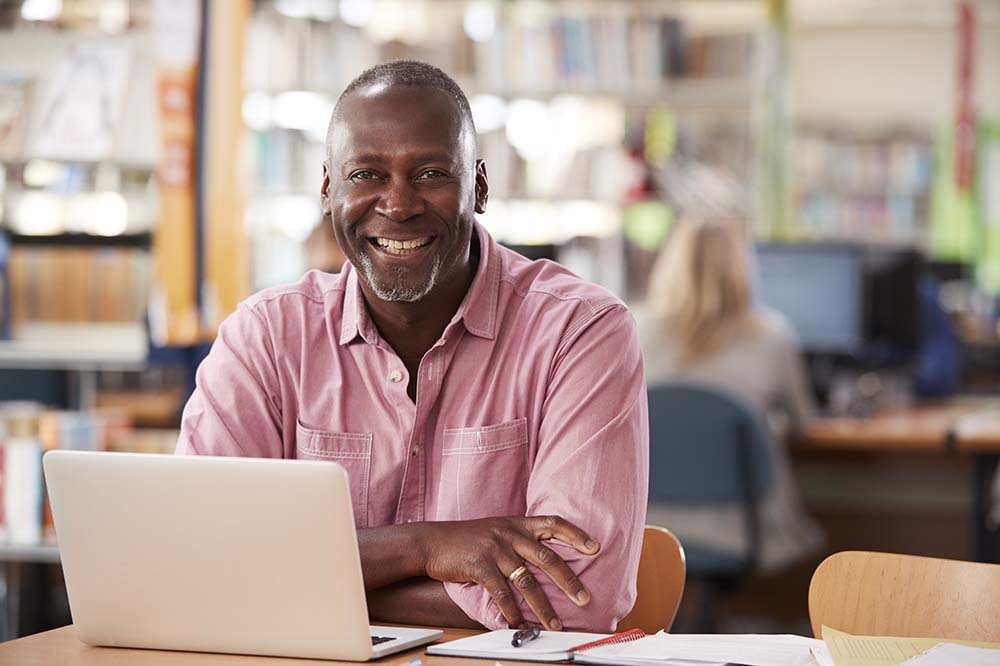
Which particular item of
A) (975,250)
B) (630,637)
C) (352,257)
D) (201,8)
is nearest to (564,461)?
(630,637)

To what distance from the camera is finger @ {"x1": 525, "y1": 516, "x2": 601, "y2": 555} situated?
156cm

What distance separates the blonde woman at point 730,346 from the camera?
366 centimetres

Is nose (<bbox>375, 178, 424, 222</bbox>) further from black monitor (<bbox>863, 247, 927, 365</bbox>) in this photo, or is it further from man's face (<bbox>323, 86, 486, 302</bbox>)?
black monitor (<bbox>863, 247, 927, 365</bbox>)

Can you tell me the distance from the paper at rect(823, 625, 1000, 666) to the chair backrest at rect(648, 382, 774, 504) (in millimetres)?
2025

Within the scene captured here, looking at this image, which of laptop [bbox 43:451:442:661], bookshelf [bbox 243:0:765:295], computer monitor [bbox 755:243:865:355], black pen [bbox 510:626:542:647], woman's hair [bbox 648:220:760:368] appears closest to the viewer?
laptop [bbox 43:451:442:661]

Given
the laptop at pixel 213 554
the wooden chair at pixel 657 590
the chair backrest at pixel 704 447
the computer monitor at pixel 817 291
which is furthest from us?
the computer monitor at pixel 817 291

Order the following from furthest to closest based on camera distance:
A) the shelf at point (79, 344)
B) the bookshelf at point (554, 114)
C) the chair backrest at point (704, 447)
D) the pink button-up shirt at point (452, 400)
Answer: the bookshelf at point (554, 114)
the shelf at point (79, 344)
the chair backrest at point (704, 447)
the pink button-up shirt at point (452, 400)

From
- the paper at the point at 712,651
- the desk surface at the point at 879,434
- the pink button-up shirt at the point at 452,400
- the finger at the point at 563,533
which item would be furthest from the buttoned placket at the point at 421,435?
the desk surface at the point at 879,434

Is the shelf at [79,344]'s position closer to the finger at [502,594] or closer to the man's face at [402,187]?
the man's face at [402,187]

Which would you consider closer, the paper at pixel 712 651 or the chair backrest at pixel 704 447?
the paper at pixel 712 651

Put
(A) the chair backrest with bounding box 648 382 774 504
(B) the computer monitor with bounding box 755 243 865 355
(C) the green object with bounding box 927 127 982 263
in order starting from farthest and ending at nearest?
(C) the green object with bounding box 927 127 982 263, (B) the computer monitor with bounding box 755 243 865 355, (A) the chair backrest with bounding box 648 382 774 504

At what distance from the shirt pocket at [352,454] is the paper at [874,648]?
624mm

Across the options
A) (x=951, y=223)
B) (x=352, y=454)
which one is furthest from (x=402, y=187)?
(x=951, y=223)

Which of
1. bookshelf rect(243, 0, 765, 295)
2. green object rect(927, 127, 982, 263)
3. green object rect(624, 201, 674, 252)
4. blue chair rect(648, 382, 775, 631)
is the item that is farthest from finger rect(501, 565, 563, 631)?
green object rect(927, 127, 982, 263)
